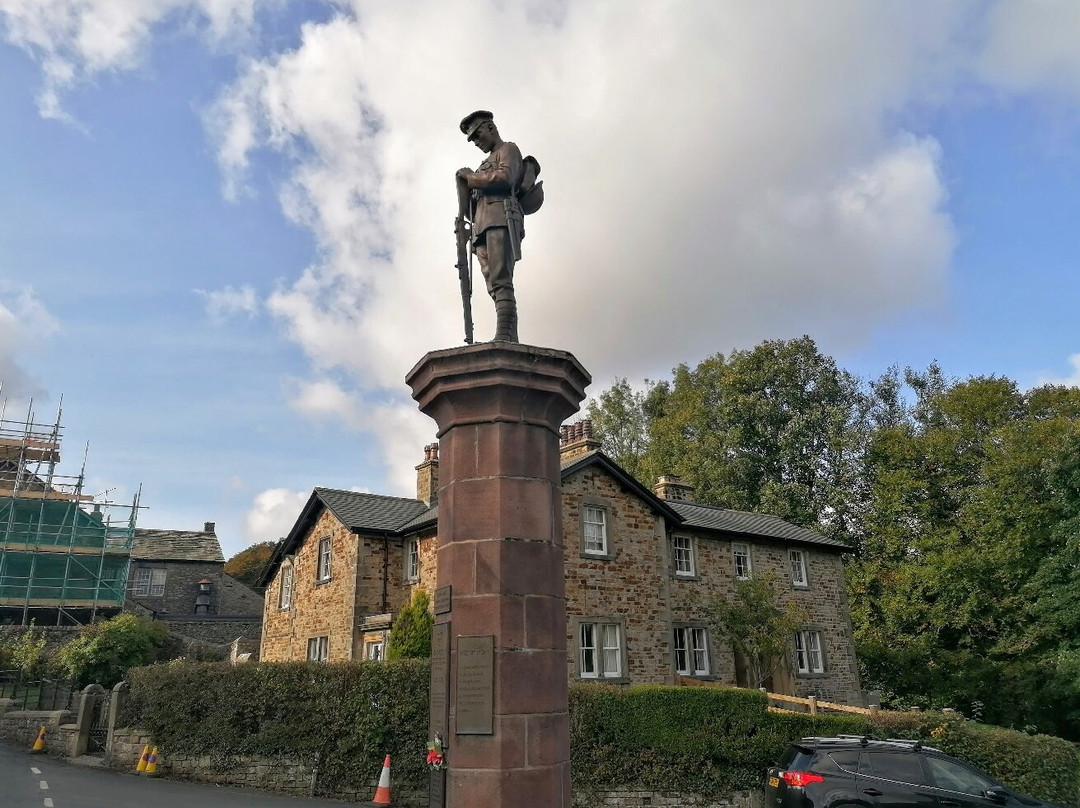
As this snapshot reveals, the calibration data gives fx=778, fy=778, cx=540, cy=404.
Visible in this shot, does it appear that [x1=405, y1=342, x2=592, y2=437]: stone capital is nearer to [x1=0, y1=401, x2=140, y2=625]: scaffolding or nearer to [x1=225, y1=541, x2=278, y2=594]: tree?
[x1=0, y1=401, x2=140, y2=625]: scaffolding

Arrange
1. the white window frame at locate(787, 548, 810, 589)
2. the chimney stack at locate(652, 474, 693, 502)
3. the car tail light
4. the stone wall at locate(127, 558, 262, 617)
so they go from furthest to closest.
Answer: the stone wall at locate(127, 558, 262, 617) < the chimney stack at locate(652, 474, 693, 502) < the white window frame at locate(787, 548, 810, 589) < the car tail light

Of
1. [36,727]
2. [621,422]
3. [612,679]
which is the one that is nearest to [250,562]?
[621,422]

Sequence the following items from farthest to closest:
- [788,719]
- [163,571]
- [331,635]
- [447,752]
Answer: [163,571] < [331,635] < [788,719] < [447,752]

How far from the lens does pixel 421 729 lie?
1373 centimetres

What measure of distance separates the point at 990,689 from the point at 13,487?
42188 mm

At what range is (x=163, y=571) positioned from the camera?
135 feet

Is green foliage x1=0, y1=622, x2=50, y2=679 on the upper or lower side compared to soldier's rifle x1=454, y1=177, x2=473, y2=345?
lower

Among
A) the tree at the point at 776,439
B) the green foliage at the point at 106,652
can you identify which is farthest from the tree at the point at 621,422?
the green foliage at the point at 106,652

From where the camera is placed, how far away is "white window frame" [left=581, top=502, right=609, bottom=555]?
21.0 meters

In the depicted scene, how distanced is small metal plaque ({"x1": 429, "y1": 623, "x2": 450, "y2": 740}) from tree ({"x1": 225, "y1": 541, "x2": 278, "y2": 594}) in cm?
5320

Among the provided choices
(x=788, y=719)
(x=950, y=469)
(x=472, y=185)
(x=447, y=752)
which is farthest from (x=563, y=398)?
(x=950, y=469)

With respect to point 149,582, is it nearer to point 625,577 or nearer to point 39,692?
point 39,692

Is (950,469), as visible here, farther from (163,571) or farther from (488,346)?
(163,571)

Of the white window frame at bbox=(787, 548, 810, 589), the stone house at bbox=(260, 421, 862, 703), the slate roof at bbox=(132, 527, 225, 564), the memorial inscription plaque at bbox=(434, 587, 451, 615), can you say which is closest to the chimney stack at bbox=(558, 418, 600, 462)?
the stone house at bbox=(260, 421, 862, 703)
